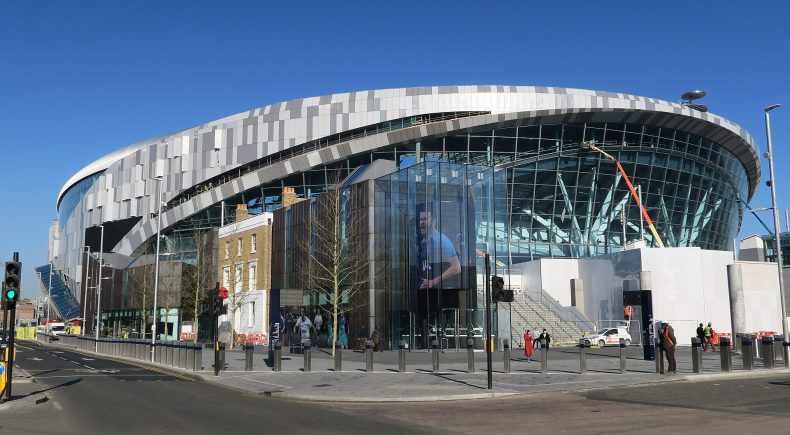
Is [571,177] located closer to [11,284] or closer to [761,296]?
[761,296]

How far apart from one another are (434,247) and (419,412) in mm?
25592

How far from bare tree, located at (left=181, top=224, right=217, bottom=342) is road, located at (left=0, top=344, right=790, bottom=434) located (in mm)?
37823

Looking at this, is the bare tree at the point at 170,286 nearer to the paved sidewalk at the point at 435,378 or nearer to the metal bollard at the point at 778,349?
the paved sidewalk at the point at 435,378

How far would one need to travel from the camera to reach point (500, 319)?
45375 mm

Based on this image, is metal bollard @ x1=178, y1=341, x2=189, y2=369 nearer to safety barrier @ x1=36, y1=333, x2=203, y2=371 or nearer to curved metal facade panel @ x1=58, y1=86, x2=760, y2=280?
safety barrier @ x1=36, y1=333, x2=203, y2=371

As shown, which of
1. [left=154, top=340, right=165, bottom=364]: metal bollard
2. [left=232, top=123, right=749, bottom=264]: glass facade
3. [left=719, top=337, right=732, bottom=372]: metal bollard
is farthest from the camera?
[left=232, top=123, right=749, bottom=264]: glass facade

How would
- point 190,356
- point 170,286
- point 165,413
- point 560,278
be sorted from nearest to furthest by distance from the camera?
point 165,413 → point 190,356 → point 560,278 → point 170,286

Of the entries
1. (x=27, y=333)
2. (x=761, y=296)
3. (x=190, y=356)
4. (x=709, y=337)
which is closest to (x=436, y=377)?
(x=190, y=356)

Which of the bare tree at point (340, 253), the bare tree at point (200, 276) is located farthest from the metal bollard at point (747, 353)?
the bare tree at point (200, 276)

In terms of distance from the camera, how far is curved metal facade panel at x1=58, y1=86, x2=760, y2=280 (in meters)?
69.1

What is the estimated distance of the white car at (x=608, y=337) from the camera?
45656 millimetres

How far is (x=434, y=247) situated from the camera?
4147 cm

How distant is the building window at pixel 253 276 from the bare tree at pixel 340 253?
30.3ft

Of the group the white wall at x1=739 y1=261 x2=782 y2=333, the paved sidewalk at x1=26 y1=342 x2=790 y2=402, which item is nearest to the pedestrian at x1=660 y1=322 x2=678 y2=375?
the paved sidewalk at x1=26 y1=342 x2=790 y2=402
